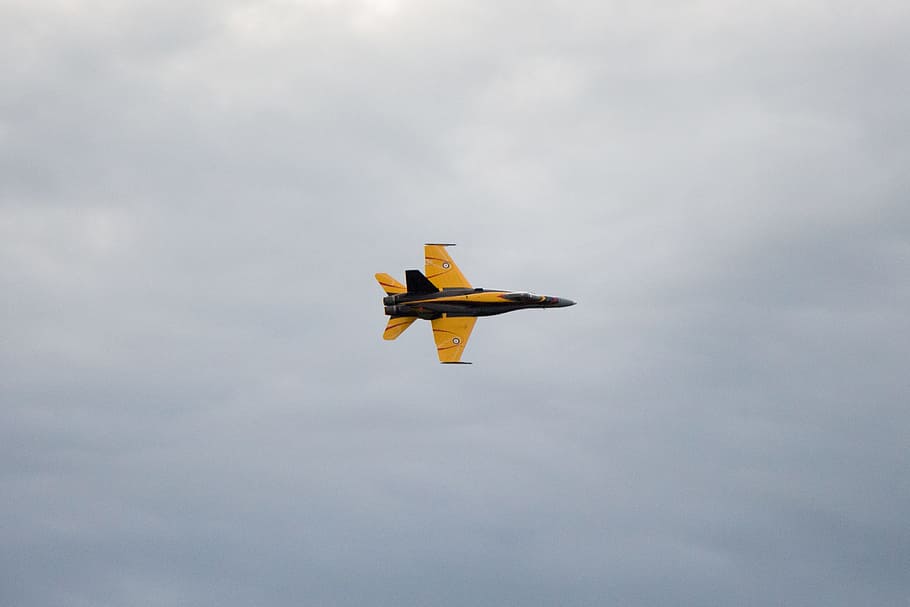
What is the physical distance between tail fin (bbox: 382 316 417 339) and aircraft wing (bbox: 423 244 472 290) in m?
4.79

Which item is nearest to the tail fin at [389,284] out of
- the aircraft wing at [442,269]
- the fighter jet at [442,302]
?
the fighter jet at [442,302]

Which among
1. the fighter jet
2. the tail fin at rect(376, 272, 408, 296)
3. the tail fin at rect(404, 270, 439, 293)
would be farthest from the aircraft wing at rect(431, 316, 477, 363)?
the tail fin at rect(376, 272, 408, 296)

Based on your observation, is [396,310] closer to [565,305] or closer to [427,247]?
[427,247]

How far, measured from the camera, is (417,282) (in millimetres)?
139750

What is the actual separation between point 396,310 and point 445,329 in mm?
5308

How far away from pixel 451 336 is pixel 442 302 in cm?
360

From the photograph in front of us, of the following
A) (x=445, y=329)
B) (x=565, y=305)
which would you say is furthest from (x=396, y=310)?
(x=565, y=305)

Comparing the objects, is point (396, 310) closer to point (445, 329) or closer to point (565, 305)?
point (445, 329)

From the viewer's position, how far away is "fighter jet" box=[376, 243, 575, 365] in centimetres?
13950

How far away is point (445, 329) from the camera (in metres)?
140

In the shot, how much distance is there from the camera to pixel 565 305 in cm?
14500

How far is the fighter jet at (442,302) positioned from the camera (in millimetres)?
139500

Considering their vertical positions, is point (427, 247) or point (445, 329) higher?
point (427, 247)

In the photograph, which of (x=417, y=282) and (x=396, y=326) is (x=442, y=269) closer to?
(x=417, y=282)
